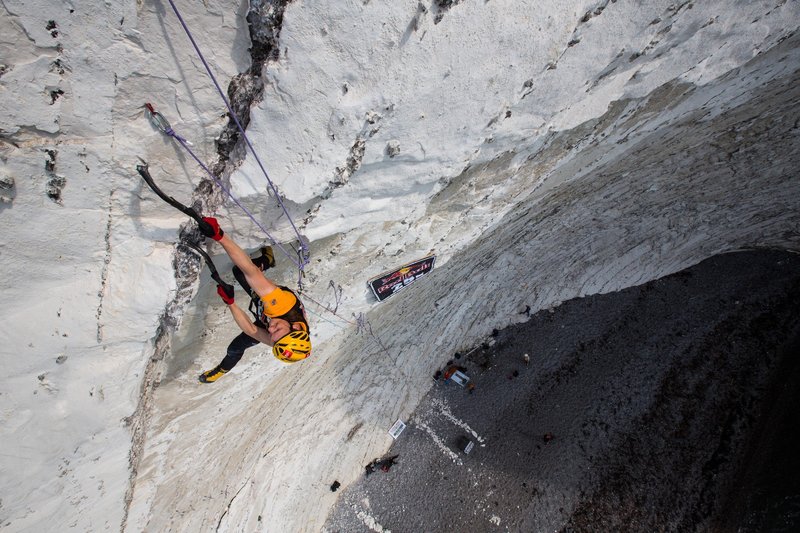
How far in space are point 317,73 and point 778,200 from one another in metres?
6.78

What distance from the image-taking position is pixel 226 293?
2693 millimetres

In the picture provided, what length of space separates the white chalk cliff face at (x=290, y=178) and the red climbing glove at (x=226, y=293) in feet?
0.64

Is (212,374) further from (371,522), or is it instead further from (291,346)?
(371,522)

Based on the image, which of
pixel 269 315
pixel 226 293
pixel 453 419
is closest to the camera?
pixel 226 293

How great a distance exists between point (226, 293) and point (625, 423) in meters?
5.83

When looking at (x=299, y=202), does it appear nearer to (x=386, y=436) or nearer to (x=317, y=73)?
(x=317, y=73)

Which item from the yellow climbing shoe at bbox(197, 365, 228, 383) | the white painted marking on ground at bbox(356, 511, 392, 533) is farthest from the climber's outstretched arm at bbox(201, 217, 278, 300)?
the white painted marking on ground at bbox(356, 511, 392, 533)

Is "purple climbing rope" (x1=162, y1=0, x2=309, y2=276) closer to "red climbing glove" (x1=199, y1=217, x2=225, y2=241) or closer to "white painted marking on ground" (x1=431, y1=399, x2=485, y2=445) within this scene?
"red climbing glove" (x1=199, y1=217, x2=225, y2=241)

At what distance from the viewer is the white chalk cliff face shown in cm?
186

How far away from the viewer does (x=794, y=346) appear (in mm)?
5598

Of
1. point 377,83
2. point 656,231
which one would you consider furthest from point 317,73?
point 656,231

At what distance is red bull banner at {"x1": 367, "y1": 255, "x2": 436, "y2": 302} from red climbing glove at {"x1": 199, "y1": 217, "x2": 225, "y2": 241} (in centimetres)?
199

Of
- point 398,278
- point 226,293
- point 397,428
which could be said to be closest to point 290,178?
point 226,293

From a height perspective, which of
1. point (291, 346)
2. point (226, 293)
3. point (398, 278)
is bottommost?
point (398, 278)
